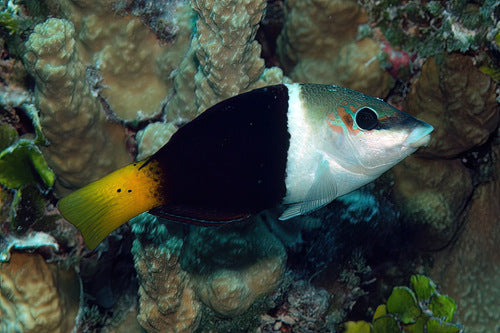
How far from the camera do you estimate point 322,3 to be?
3.67m

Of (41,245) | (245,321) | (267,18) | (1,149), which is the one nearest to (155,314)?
(245,321)

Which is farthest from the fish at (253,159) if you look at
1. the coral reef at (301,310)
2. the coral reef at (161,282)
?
the coral reef at (301,310)

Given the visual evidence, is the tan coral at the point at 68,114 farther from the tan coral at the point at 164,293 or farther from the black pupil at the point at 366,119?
the black pupil at the point at 366,119

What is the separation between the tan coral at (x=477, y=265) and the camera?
391 centimetres

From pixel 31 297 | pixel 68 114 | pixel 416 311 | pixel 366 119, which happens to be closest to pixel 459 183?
pixel 416 311

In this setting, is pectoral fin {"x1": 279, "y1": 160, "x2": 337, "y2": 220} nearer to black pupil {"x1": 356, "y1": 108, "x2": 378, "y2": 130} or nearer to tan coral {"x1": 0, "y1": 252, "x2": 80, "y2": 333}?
black pupil {"x1": 356, "y1": 108, "x2": 378, "y2": 130}

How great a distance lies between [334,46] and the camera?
12.7 ft

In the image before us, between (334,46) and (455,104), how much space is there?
1204 mm

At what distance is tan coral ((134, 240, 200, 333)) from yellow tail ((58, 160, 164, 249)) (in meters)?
0.98

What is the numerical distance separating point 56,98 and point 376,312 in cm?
324

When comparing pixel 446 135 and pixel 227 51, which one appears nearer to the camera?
pixel 227 51

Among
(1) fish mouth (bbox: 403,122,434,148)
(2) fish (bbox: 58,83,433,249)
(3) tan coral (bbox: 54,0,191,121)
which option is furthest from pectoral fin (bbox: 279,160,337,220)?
(3) tan coral (bbox: 54,0,191,121)

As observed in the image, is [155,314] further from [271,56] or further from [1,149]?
[271,56]

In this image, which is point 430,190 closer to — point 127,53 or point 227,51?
point 227,51
